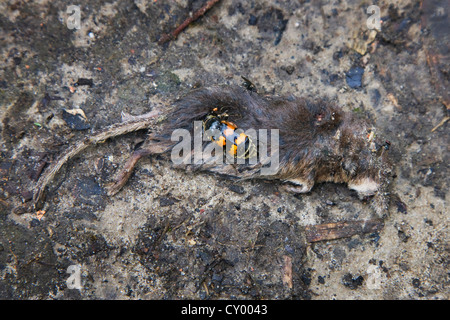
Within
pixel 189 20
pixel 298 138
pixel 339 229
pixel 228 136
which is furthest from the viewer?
pixel 189 20

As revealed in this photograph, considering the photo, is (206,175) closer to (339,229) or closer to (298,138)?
(298,138)

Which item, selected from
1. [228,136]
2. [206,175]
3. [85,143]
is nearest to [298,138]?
[228,136]

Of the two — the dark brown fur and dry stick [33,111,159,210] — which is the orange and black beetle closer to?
the dark brown fur

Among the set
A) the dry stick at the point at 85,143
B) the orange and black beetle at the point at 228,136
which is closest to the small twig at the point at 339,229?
the orange and black beetle at the point at 228,136

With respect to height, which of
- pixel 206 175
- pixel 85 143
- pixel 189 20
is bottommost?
pixel 206 175
